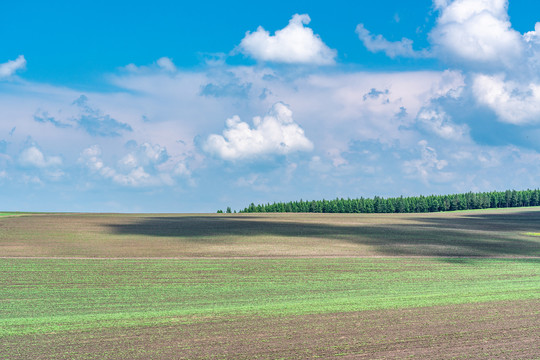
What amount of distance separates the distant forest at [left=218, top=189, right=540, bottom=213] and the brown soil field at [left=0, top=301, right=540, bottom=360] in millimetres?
113121

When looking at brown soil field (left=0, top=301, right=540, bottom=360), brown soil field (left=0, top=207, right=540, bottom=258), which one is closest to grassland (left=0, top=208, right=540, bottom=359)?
brown soil field (left=0, top=301, right=540, bottom=360)

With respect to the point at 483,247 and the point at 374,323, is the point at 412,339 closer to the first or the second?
the point at 374,323

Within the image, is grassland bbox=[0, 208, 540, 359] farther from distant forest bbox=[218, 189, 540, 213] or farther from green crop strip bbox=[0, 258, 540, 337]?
distant forest bbox=[218, 189, 540, 213]

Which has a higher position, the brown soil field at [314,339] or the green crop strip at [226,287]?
the brown soil field at [314,339]

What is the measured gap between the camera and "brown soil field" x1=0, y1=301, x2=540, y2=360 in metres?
10.7

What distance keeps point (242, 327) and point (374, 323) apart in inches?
138

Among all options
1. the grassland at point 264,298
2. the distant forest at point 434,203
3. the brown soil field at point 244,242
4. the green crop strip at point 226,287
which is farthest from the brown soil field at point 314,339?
the distant forest at point 434,203

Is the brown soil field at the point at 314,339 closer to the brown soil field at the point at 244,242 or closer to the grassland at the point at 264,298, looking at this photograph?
the grassland at the point at 264,298

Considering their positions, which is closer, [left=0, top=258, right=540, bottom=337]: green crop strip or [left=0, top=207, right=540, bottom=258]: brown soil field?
[left=0, top=258, right=540, bottom=337]: green crop strip

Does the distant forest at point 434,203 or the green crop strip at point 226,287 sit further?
the distant forest at point 434,203

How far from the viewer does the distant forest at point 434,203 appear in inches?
4892

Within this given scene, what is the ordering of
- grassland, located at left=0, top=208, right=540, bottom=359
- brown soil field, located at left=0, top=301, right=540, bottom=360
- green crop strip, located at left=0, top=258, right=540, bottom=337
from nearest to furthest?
1. brown soil field, located at left=0, top=301, right=540, bottom=360
2. grassland, located at left=0, top=208, right=540, bottom=359
3. green crop strip, located at left=0, top=258, right=540, bottom=337

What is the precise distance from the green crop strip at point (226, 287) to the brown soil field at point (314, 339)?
109 cm

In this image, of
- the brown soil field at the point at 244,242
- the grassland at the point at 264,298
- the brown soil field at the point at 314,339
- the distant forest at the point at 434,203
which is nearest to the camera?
the brown soil field at the point at 314,339
